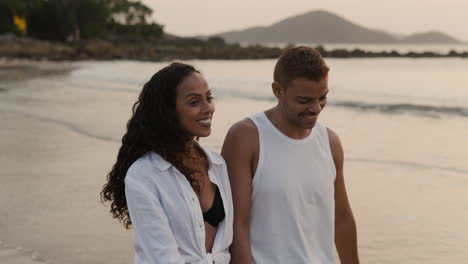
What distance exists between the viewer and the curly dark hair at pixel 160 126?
103 inches

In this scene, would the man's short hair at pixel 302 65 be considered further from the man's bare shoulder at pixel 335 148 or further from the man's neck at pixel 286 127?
the man's bare shoulder at pixel 335 148

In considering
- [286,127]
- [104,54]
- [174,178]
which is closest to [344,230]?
[286,127]

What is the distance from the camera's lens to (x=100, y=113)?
1516 centimetres

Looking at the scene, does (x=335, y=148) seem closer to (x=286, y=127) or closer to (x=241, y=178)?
(x=286, y=127)

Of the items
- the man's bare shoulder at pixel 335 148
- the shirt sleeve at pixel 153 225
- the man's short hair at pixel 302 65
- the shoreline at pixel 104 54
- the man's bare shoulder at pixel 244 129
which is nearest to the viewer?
the shirt sleeve at pixel 153 225

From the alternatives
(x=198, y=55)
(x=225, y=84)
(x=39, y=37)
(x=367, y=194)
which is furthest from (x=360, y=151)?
(x=39, y=37)

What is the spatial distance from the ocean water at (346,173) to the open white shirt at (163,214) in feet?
8.71

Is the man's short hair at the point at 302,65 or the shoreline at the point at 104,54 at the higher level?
the man's short hair at the point at 302,65

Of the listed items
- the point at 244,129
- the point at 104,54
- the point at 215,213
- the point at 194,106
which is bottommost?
the point at 104,54

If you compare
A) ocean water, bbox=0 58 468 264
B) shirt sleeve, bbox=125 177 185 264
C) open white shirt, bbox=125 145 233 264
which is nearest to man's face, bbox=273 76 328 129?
open white shirt, bbox=125 145 233 264

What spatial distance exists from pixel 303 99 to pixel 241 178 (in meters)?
0.41

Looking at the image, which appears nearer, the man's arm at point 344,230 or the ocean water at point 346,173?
the man's arm at point 344,230

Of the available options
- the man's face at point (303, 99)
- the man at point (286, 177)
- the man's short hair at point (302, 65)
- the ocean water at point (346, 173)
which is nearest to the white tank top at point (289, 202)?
the man at point (286, 177)

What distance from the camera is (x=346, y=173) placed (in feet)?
27.3
